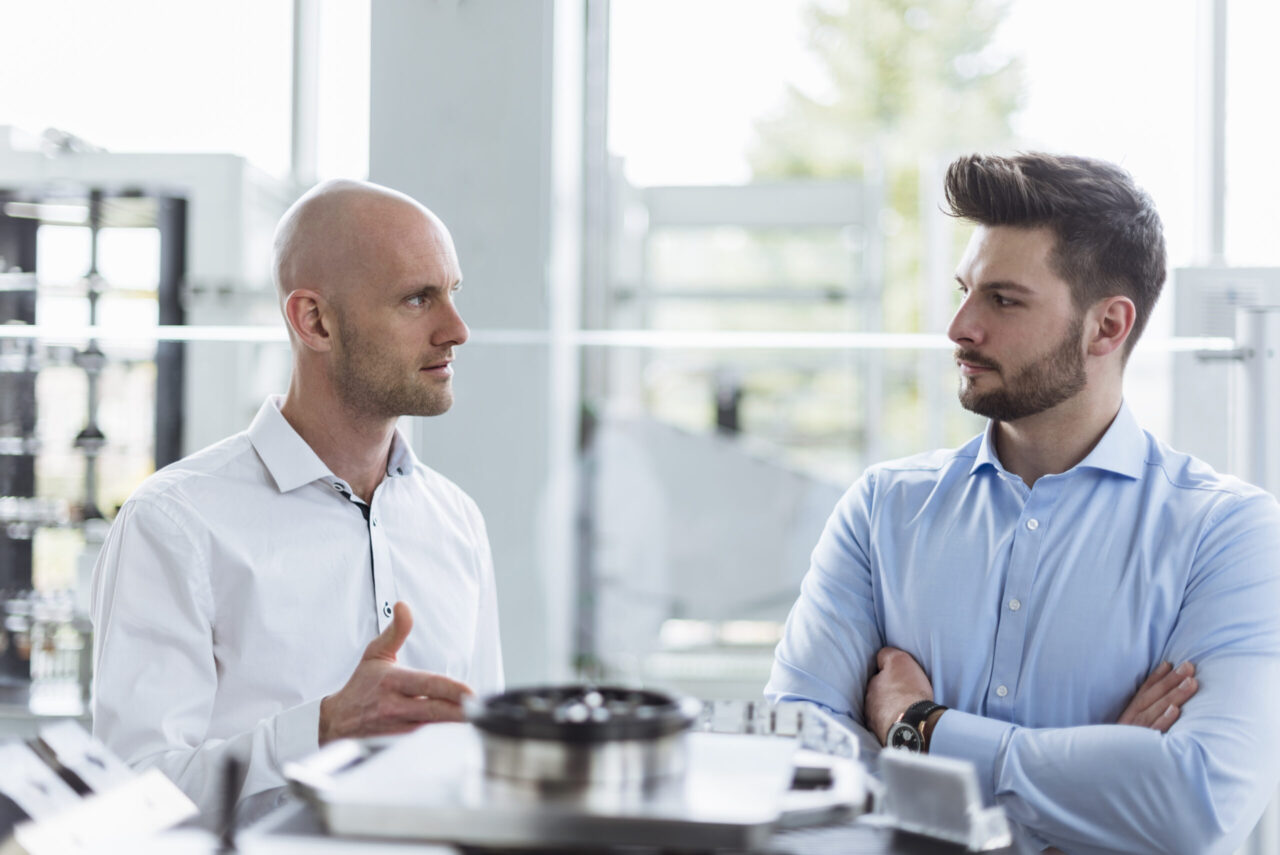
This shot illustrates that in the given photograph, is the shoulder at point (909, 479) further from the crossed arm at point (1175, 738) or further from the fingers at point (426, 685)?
the fingers at point (426, 685)

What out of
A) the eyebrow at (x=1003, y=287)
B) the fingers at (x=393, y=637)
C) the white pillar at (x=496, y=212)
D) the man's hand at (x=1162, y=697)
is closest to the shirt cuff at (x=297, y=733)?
the fingers at (x=393, y=637)

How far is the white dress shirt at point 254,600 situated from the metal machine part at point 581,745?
631mm

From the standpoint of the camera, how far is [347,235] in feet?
5.65

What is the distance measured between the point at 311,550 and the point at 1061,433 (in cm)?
104

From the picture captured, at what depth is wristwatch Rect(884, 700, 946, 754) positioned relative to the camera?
1.39 metres

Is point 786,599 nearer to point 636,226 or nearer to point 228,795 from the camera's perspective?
point 636,226

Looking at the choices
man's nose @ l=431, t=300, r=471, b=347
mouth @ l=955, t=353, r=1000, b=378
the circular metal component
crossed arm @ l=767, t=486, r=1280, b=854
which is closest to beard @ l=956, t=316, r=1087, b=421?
mouth @ l=955, t=353, r=1000, b=378

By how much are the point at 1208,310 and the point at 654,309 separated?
1654mm

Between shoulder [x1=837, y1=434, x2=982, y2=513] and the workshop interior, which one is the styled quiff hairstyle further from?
the workshop interior

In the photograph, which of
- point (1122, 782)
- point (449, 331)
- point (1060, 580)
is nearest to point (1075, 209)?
point (1060, 580)

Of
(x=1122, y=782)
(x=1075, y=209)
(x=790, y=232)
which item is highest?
(x=790, y=232)

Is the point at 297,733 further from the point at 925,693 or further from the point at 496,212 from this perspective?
the point at 496,212

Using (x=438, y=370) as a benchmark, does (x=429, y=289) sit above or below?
above

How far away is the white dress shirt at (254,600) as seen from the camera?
1.39 meters
